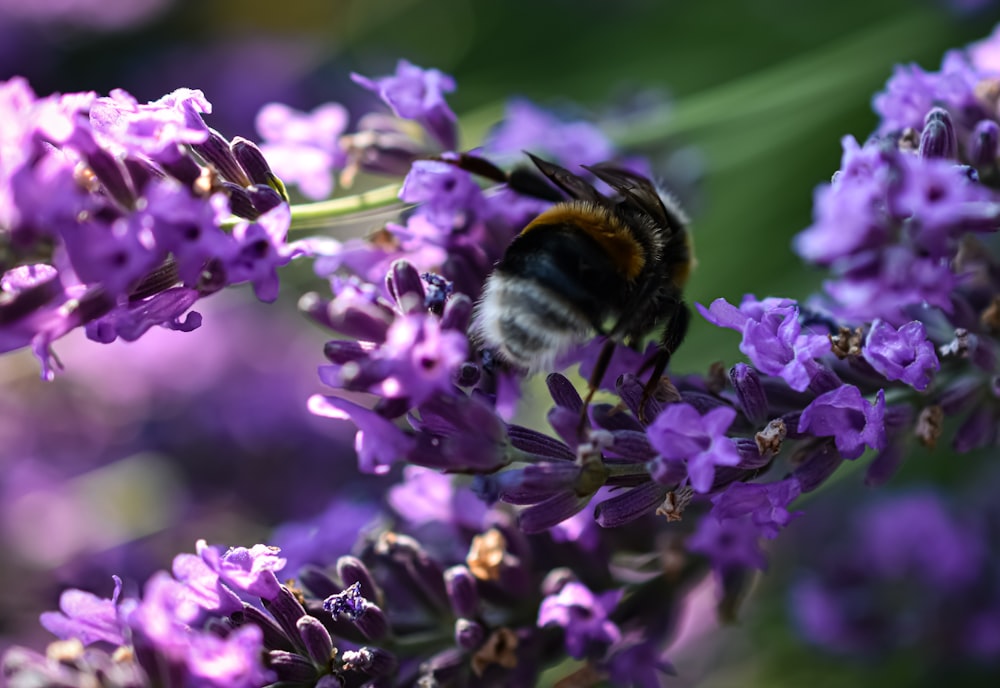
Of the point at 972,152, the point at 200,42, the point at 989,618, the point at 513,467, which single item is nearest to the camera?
the point at 513,467

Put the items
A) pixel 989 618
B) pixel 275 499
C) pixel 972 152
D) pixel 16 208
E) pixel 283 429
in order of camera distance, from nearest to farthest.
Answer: pixel 16 208
pixel 972 152
pixel 989 618
pixel 275 499
pixel 283 429

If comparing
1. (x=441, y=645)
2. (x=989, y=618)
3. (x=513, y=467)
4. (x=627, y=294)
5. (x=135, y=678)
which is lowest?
(x=989, y=618)

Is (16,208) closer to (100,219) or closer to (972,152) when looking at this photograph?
(100,219)

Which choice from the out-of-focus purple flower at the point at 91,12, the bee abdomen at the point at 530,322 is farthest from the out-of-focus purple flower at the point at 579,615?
the out-of-focus purple flower at the point at 91,12

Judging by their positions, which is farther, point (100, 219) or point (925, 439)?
point (925, 439)

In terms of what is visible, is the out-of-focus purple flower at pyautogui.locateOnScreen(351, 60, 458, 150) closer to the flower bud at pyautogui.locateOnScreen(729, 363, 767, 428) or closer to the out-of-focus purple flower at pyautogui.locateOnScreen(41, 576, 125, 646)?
the flower bud at pyautogui.locateOnScreen(729, 363, 767, 428)

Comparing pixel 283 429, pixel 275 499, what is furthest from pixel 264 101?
pixel 275 499

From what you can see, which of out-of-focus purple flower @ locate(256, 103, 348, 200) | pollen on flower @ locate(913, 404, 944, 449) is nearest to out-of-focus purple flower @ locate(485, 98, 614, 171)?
out-of-focus purple flower @ locate(256, 103, 348, 200)

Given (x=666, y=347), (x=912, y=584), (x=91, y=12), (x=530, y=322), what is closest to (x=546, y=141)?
(x=666, y=347)

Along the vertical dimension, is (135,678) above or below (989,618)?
above
